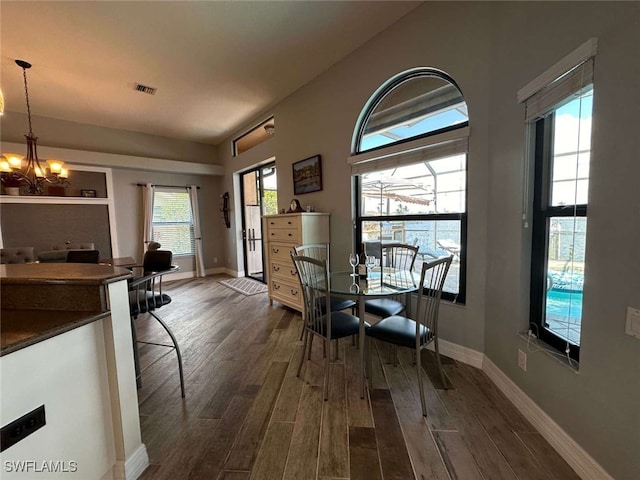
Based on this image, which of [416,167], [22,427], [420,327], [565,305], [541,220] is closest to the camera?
[22,427]

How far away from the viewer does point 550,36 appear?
1.49 m

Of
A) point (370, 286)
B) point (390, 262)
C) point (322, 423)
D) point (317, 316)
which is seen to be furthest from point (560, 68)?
point (322, 423)

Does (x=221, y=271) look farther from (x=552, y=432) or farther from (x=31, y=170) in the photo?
Answer: (x=552, y=432)

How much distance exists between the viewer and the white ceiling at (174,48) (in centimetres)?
234

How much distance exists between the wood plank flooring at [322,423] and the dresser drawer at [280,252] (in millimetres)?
1237

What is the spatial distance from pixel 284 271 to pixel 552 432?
9.55ft

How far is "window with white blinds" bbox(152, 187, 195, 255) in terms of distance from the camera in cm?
582

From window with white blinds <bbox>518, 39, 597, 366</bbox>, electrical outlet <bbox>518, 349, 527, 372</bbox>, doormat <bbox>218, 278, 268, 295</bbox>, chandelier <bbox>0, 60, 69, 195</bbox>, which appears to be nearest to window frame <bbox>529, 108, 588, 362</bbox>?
window with white blinds <bbox>518, 39, 597, 366</bbox>

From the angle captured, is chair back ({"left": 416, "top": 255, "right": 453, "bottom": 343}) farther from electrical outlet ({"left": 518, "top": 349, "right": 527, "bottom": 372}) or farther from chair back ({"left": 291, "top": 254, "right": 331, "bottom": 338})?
chair back ({"left": 291, "top": 254, "right": 331, "bottom": 338})

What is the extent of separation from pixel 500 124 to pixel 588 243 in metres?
1.10

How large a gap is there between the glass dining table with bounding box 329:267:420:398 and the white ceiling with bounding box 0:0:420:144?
245cm

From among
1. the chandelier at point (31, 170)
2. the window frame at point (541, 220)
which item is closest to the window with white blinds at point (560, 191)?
the window frame at point (541, 220)

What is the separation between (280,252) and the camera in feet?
12.0

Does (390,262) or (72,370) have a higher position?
(390,262)
